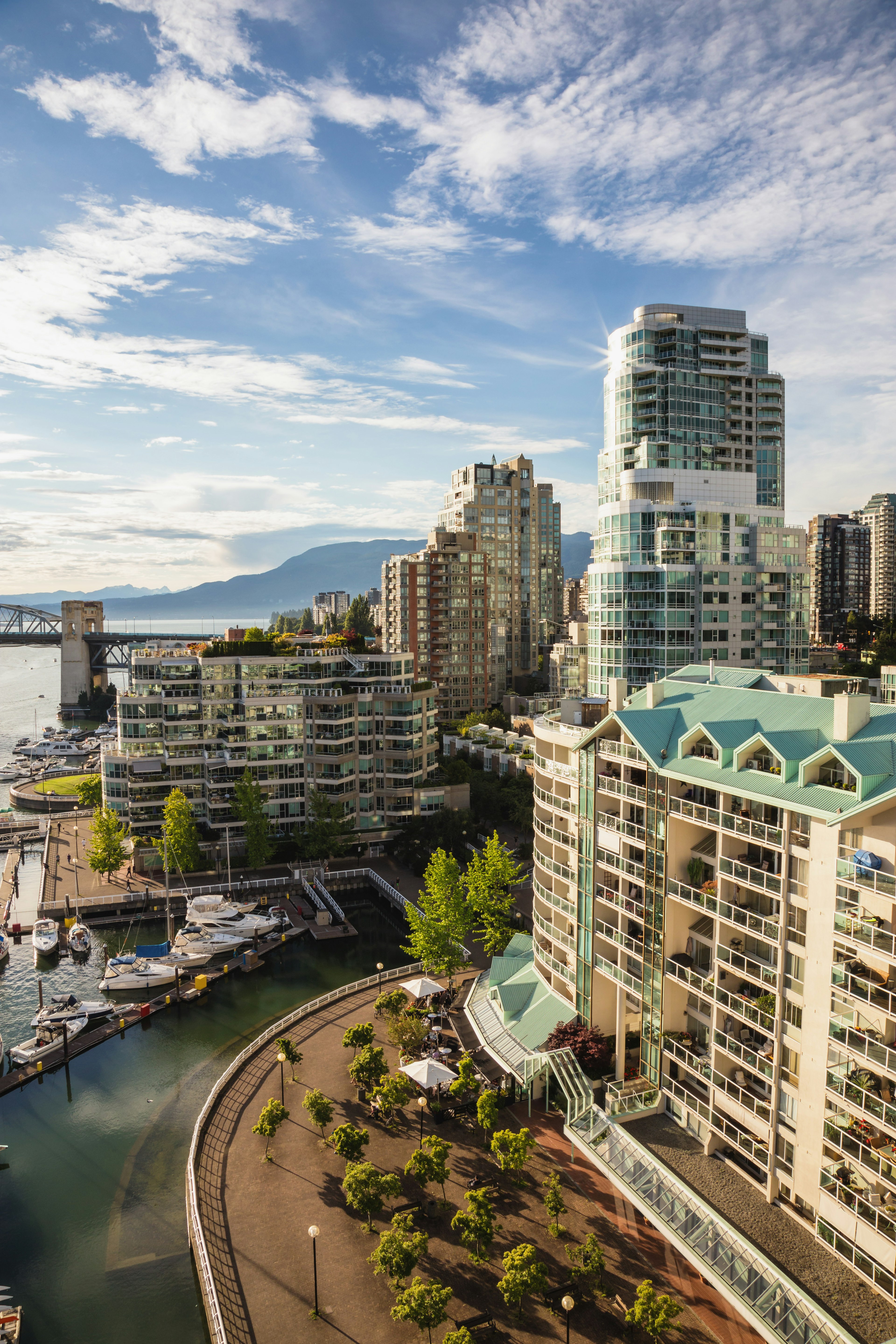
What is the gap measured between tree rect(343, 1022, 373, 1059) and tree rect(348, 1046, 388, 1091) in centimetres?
169

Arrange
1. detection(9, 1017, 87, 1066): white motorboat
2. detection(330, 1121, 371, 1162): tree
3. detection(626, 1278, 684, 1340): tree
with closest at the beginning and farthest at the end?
detection(626, 1278, 684, 1340): tree < detection(330, 1121, 371, 1162): tree < detection(9, 1017, 87, 1066): white motorboat

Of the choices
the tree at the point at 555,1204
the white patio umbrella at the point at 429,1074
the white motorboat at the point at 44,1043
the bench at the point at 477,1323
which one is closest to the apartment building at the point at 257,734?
the white motorboat at the point at 44,1043

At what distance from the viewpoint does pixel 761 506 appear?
88.0 metres

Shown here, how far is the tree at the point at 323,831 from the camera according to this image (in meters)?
80.8

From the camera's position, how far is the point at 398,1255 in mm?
28766

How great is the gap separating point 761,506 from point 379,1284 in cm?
8042

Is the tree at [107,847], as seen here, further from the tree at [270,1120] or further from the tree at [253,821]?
the tree at [270,1120]

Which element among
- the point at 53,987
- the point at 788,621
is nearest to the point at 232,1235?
the point at 53,987

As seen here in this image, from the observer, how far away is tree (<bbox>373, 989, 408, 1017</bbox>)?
1871 inches

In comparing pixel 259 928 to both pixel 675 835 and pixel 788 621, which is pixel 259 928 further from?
pixel 788 621

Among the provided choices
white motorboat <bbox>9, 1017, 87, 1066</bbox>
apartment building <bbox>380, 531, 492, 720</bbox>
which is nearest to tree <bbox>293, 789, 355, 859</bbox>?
white motorboat <bbox>9, 1017, 87, 1066</bbox>

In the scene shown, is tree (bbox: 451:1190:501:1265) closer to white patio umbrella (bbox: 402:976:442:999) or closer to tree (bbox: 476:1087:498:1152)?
tree (bbox: 476:1087:498:1152)

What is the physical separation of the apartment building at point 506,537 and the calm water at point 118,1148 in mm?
101937

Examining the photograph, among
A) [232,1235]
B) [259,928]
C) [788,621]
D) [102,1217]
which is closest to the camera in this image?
[232,1235]
